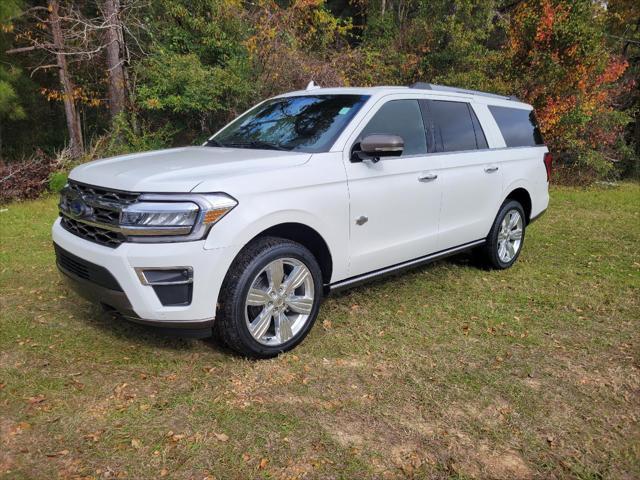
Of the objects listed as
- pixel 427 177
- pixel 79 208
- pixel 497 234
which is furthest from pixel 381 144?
pixel 497 234

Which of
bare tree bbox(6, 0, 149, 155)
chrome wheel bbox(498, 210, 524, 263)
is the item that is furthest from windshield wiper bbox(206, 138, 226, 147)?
bare tree bbox(6, 0, 149, 155)

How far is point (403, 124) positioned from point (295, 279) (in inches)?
66.1

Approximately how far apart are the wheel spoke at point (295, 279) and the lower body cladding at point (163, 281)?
0.53 meters

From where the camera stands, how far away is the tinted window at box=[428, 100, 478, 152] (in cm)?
458

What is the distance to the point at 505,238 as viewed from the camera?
564 centimetres

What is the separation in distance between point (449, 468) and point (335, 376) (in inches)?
39.5

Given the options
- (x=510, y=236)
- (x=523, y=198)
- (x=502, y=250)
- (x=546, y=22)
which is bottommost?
(x=502, y=250)

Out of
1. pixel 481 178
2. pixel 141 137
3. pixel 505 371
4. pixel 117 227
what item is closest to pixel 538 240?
pixel 481 178

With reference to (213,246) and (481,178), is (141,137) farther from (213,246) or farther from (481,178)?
(213,246)

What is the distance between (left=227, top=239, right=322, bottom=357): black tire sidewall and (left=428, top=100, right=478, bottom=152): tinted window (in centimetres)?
177

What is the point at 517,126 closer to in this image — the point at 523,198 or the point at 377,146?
the point at 523,198

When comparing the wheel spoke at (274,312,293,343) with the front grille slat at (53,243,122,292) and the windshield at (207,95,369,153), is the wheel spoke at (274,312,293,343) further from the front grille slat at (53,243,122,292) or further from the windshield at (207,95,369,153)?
the windshield at (207,95,369,153)

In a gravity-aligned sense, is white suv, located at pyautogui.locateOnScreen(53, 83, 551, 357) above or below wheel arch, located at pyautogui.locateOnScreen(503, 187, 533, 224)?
above

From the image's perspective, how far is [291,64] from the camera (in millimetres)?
12094
